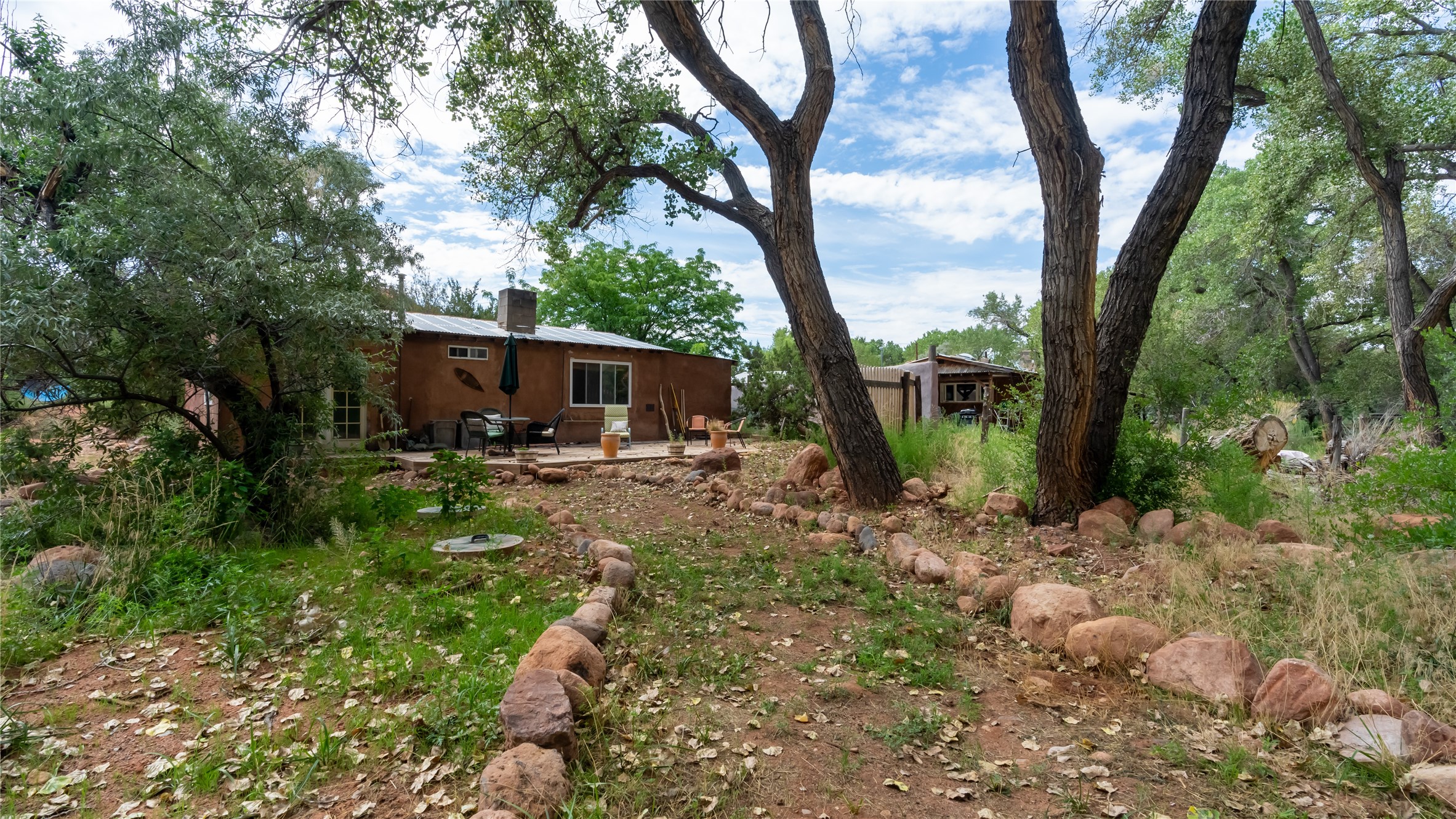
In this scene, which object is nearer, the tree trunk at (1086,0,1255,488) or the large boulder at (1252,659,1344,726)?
the large boulder at (1252,659,1344,726)

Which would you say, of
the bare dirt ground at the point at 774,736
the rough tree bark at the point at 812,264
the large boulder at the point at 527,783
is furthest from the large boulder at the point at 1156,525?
the large boulder at the point at 527,783

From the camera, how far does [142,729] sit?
7.86 ft

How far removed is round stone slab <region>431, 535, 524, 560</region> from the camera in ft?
14.7

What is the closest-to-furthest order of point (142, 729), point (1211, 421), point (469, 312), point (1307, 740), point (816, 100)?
point (1307, 740), point (142, 729), point (1211, 421), point (816, 100), point (469, 312)

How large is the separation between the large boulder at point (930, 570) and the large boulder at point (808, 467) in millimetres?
2881

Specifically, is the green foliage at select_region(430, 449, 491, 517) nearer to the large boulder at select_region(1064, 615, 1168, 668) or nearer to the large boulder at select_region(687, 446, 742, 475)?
the large boulder at select_region(687, 446, 742, 475)

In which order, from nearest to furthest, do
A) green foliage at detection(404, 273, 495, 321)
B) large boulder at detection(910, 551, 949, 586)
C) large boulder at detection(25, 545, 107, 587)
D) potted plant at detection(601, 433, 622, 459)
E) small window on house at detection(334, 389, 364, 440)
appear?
1. large boulder at detection(25, 545, 107, 587)
2. large boulder at detection(910, 551, 949, 586)
3. potted plant at detection(601, 433, 622, 459)
4. small window on house at detection(334, 389, 364, 440)
5. green foliage at detection(404, 273, 495, 321)

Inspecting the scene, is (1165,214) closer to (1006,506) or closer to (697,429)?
(1006,506)

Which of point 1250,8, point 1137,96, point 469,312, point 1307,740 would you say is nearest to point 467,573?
point 1307,740

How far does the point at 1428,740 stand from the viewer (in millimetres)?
2049

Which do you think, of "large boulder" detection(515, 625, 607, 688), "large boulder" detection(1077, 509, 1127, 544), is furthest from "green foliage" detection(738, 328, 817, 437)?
"large boulder" detection(515, 625, 607, 688)

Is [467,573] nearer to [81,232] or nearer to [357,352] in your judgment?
[357,352]

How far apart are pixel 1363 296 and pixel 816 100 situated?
16.8m

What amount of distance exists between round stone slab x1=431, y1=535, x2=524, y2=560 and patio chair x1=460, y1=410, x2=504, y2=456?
5837 millimetres
